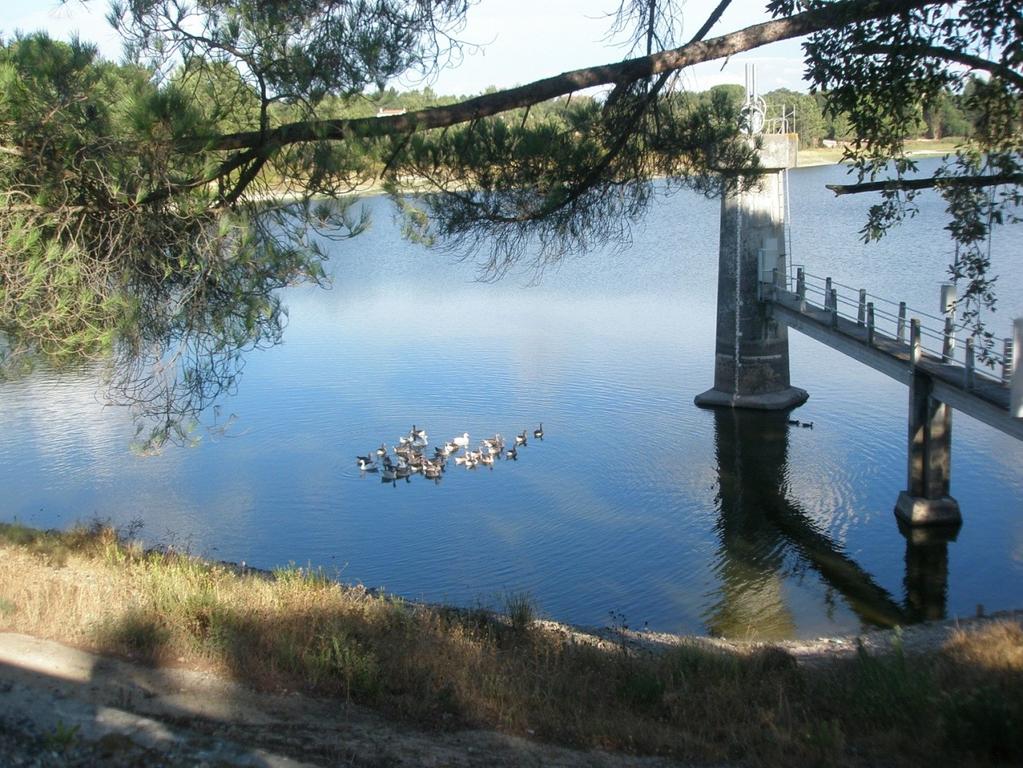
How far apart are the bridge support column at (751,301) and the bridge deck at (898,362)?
0.48 metres

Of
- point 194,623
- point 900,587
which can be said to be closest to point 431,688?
point 194,623

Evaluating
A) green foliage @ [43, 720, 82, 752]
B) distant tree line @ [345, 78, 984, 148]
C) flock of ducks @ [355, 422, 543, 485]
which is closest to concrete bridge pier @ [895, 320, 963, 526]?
distant tree line @ [345, 78, 984, 148]


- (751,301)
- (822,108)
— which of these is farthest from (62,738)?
(751,301)

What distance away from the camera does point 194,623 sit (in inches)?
237

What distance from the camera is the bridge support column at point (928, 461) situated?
1384cm

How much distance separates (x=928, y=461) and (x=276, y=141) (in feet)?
35.1

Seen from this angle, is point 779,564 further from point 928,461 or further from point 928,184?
point 928,184

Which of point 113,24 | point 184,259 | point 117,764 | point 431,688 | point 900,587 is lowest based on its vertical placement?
point 900,587

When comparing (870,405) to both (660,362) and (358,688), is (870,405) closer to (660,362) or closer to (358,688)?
(660,362)

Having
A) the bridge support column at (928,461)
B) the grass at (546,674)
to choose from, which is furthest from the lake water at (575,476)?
the grass at (546,674)

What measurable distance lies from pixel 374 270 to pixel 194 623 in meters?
29.0

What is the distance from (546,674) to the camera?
5.86 m

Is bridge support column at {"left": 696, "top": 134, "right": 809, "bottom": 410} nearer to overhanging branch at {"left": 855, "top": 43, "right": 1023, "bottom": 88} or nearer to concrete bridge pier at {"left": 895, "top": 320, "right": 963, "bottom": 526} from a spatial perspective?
concrete bridge pier at {"left": 895, "top": 320, "right": 963, "bottom": 526}

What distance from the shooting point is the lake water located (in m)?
12.2
